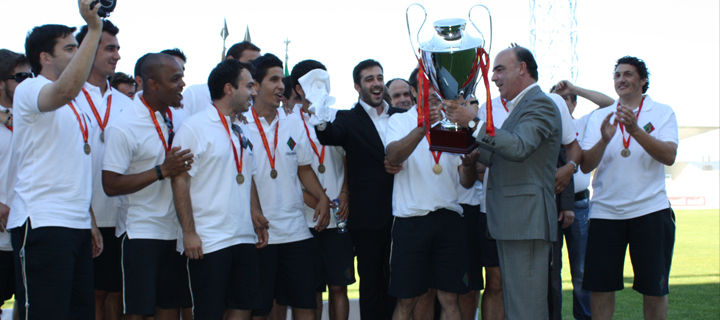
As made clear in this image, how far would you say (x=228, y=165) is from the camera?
11.4ft

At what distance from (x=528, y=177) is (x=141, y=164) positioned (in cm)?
243

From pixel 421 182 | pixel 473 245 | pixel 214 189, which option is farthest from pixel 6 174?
pixel 473 245

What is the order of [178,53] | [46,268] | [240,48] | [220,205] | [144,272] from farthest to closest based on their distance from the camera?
[240,48] < [178,53] < [220,205] < [144,272] < [46,268]

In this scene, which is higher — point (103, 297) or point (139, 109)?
point (139, 109)

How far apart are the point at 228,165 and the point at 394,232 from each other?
52.5 inches

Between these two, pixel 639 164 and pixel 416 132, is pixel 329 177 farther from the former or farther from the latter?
pixel 639 164

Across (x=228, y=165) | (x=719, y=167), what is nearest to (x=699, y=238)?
(x=228, y=165)

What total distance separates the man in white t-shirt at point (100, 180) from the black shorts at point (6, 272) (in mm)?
668

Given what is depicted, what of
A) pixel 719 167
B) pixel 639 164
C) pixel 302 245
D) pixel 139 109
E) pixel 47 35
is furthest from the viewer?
pixel 719 167

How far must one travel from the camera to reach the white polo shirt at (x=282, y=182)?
390 centimetres

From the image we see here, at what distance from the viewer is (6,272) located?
12.7 feet

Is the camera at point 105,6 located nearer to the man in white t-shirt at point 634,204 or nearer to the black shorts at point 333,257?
the black shorts at point 333,257

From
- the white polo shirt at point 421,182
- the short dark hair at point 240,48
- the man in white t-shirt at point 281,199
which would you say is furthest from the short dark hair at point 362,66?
the short dark hair at point 240,48

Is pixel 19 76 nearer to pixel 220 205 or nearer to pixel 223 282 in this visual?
Answer: pixel 220 205
